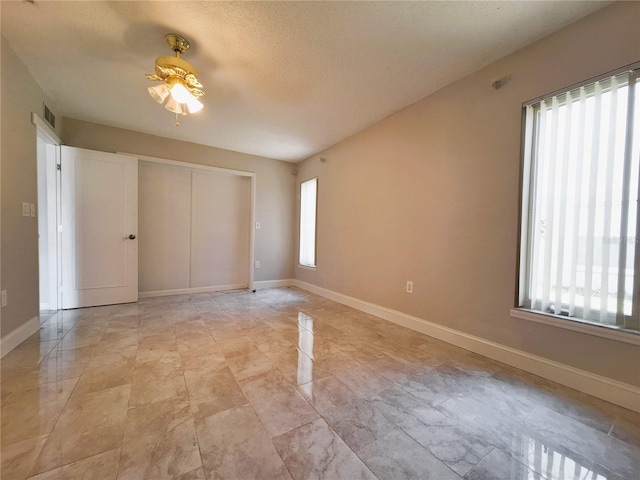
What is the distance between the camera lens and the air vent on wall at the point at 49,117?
8.51 feet

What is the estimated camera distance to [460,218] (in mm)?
2217

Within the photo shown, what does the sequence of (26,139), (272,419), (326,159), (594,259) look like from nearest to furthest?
(272,419) < (594,259) < (26,139) < (326,159)

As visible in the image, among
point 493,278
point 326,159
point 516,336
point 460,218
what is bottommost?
point 516,336

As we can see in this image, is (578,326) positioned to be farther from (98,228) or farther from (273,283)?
Result: (98,228)

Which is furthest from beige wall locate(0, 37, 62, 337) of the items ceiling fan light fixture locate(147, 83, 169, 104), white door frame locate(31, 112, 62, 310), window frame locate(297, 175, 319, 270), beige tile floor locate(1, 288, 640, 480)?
window frame locate(297, 175, 319, 270)

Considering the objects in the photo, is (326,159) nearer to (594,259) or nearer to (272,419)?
(594,259)

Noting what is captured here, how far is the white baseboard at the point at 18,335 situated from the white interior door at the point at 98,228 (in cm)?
80

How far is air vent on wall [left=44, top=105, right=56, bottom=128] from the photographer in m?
2.59

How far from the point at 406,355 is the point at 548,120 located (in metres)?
2.05

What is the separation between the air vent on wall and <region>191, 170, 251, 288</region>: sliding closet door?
1571mm

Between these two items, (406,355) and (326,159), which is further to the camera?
(326,159)

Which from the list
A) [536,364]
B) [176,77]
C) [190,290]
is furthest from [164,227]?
[536,364]

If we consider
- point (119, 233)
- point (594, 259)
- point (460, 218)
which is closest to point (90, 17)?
point (119, 233)

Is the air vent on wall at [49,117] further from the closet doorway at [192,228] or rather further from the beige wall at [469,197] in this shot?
the beige wall at [469,197]
